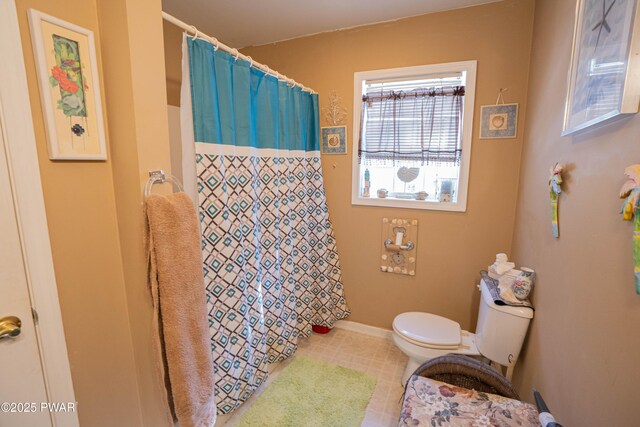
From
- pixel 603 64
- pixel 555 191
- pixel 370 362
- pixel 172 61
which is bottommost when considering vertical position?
pixel 370 362

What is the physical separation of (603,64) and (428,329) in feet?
4.95

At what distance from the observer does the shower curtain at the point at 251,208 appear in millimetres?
1304

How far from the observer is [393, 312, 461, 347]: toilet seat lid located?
1.62 metres

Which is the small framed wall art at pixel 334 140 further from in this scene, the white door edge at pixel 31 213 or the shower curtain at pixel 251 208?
the white door edge at pixel 31 213

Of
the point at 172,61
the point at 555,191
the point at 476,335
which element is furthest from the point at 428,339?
the point at 172,61

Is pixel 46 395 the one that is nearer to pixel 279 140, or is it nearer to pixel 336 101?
pixel 279 140

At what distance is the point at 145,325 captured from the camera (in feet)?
3.43

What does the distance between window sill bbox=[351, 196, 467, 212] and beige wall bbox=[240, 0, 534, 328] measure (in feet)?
0.13

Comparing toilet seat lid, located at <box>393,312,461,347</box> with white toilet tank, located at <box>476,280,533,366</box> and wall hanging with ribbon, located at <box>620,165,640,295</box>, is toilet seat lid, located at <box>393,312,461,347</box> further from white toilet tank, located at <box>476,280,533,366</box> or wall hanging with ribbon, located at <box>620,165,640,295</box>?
wall hanging with ribbon, located at <box>620,165,640,295</box>

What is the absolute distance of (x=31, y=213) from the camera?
815 mm

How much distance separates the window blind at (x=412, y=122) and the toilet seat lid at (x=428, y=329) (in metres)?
1.14

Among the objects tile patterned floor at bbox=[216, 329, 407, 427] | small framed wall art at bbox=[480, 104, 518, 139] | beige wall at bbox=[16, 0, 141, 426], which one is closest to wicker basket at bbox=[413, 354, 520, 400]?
tile patterned floor at bbox=[216, 329, 407, 427]

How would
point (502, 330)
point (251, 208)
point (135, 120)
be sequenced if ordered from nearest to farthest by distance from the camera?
point (135, 120) → point (502, 330) → point (251, 208)

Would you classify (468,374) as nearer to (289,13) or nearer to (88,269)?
(88,269)
